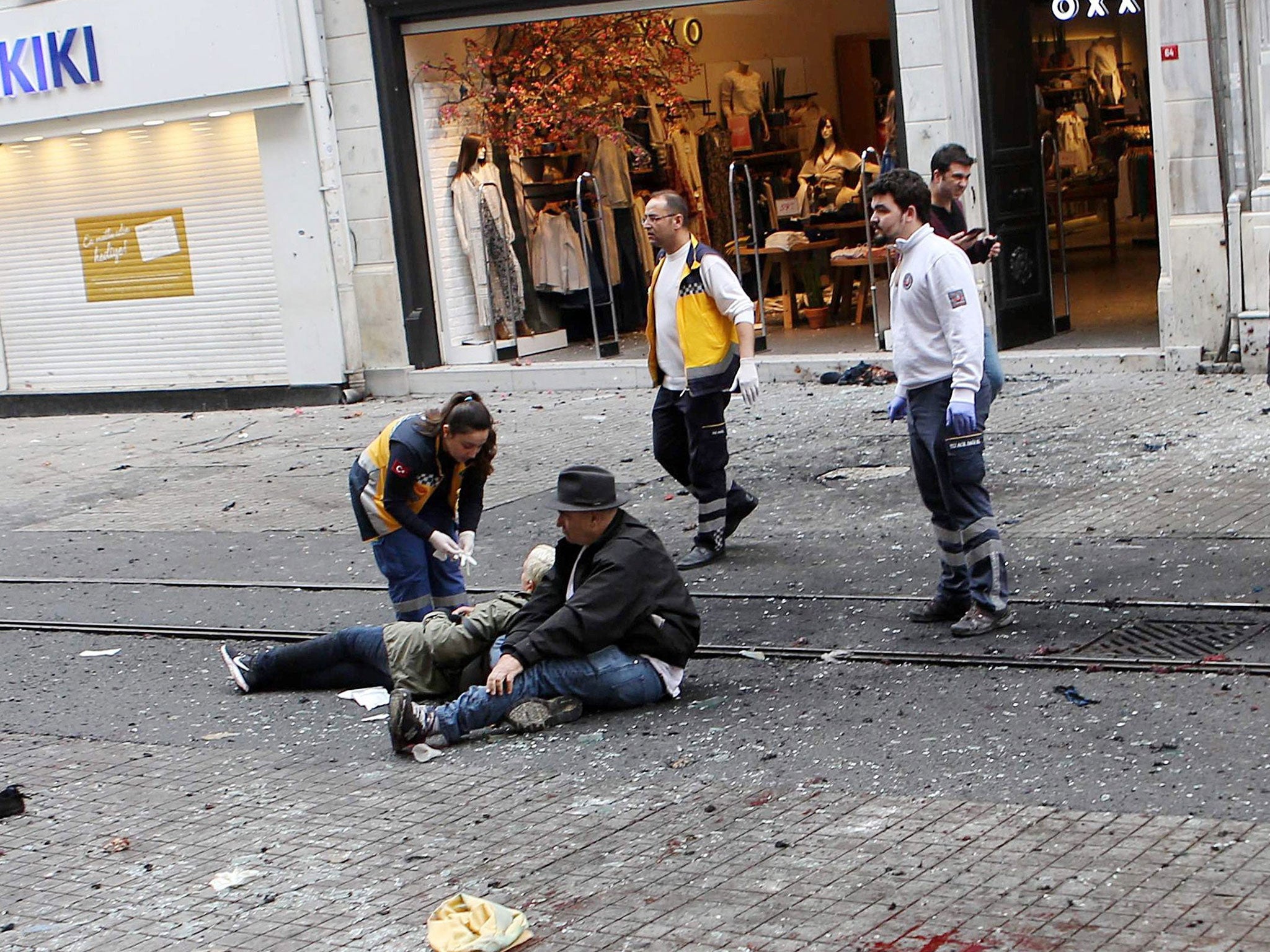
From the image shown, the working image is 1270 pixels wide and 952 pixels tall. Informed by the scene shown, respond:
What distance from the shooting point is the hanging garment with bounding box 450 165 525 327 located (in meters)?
17.0

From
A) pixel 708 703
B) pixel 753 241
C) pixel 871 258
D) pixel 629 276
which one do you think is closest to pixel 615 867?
pixel 708 703

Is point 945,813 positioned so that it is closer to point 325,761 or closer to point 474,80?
point 325,761

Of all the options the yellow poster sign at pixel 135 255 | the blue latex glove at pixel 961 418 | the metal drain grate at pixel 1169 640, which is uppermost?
the yellow poster sign at pixel 135 255

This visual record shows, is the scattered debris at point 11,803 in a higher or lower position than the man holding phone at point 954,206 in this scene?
Answer: lower

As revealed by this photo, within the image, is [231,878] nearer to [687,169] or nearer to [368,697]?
[368,697]

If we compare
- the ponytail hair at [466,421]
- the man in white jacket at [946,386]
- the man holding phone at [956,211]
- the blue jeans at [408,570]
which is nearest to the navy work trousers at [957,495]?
the man in white jacket at [946,386]

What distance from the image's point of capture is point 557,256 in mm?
17375

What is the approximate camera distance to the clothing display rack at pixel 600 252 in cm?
1666

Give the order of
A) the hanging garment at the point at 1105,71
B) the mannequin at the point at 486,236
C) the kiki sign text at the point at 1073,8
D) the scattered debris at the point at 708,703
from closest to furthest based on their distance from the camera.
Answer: the scattered debris at the point at 708,703 < the kiki sign text at the point at 1073,8 < the mannequin at the point at 486,236 < the hanging garment at the point at 1105,71

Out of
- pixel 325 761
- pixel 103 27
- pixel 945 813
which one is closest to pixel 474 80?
pixel 103 27

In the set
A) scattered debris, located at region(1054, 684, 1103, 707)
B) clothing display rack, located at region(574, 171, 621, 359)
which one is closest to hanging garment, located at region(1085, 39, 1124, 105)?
clothing display rack, located at region(574, 171, 621, 359)

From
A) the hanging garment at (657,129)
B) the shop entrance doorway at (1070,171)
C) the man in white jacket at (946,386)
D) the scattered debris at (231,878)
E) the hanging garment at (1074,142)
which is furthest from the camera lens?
the hanging garment at (1074,142)

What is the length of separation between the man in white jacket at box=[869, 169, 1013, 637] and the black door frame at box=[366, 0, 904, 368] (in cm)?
959

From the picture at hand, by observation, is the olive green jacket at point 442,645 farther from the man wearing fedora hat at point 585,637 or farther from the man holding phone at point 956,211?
the man holding phone at point 956,211
